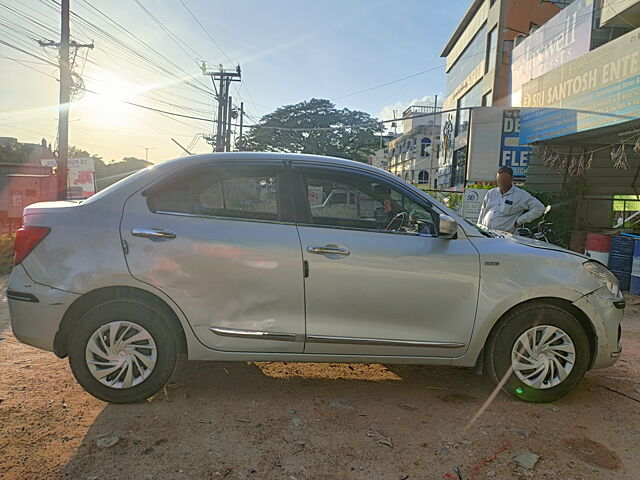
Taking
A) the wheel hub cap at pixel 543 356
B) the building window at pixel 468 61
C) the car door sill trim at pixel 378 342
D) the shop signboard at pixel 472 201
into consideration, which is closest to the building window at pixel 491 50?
the building window at pixel 468 61

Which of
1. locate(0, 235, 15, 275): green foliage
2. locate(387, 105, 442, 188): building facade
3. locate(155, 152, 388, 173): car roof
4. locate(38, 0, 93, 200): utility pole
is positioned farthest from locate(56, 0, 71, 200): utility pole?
locate(387, 105, 442, 188): building facade

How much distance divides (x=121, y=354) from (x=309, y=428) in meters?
1.32

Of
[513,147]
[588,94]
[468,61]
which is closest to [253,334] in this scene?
[588,94]

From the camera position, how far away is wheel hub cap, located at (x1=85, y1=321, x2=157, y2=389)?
3.00 m

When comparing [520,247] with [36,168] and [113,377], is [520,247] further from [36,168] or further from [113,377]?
[36,168]

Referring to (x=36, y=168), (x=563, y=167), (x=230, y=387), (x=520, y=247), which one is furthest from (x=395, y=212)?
(x=36, y=168)

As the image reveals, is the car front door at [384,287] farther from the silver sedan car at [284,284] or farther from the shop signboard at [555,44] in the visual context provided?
the shop signboard at [555,44]

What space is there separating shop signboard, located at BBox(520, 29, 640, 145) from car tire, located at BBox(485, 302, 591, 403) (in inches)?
235

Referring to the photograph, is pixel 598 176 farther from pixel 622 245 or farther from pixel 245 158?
pixel 245 158

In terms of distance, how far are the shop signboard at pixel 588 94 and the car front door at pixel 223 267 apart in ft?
23.7

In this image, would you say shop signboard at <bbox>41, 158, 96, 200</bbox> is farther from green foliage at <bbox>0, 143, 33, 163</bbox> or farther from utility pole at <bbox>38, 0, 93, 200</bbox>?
green foliage at <bbox>0, 143, 33, 163</bbox>

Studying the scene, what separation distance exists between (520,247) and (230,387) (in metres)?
2.36

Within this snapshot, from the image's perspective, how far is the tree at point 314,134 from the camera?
136 ft

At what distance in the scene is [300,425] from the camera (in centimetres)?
294
